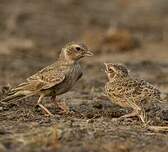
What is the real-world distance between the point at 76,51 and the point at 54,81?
2.65ft

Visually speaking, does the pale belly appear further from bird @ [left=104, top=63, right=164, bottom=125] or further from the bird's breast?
bird @ [left=104, top=63, right=164, bottom=125]

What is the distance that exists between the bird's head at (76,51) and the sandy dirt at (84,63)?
72 centimetres

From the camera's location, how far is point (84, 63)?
17328 mm

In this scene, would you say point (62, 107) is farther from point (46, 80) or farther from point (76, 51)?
point (76, 51)

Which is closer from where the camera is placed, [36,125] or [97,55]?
[36,125]

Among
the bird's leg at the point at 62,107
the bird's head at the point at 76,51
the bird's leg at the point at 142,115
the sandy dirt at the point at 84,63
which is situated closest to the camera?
the sandy dirt at the point at 84,63

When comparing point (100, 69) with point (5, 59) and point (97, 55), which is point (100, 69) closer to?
point (5, 59)

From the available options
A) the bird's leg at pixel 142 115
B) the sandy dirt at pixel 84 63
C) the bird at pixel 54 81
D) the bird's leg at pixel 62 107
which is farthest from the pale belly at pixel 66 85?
the bird's leg at pixel 142 115

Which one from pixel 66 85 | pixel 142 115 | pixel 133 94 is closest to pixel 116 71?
pixel 133 94

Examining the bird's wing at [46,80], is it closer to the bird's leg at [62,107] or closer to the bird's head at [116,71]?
the bird's leg at [62,107]

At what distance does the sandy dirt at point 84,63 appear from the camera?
7965 millimetres

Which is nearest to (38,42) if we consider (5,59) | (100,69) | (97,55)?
(97,55)

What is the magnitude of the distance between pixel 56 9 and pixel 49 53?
9.17 meters

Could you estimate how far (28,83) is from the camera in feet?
32.8
